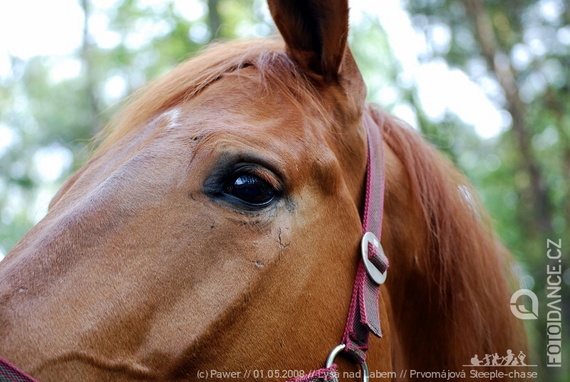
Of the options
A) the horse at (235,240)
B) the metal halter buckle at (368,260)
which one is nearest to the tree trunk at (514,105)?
the horse at (235,240)

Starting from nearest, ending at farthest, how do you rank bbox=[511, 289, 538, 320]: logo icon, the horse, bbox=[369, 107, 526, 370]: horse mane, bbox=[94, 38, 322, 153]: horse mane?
the horse < bbox=[94, 38, 322, 153]: horse mane < bbox=[369, 107, 526, 370]: horse mane < bbox=[511, 289, 538, 320]: logo icon

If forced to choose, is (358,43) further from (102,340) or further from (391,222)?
(102,340)

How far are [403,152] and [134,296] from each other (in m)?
1.42

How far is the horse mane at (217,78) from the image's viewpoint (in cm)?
184

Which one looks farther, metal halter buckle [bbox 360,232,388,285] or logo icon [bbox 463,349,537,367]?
logo icon [bbox 463,349,537,367]

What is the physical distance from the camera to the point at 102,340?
1272 millimetres

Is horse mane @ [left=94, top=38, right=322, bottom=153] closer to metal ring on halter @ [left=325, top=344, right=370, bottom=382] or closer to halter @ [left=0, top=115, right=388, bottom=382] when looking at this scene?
halter @ [left=0, top=115, right=388, bottom=382]

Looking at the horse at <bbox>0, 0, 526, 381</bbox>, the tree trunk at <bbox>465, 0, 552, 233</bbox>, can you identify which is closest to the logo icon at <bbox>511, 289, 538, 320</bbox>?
the horse at <bbox>0, 0, 526, 381</bbox>

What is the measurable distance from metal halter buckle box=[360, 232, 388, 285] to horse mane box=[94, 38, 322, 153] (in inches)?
21.2

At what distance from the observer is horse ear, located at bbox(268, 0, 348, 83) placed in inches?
70.4

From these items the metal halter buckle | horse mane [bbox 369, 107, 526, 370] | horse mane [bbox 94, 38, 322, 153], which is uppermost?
horse mane [bbox 94, 38, 322, 153]

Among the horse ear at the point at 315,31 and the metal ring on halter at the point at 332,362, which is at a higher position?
the horse ear at the point at 315,31

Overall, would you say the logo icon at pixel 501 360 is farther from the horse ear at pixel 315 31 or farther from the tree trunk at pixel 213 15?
the tree trunk at pixel 213 15

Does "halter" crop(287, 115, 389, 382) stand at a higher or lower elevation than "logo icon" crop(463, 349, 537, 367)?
higher
